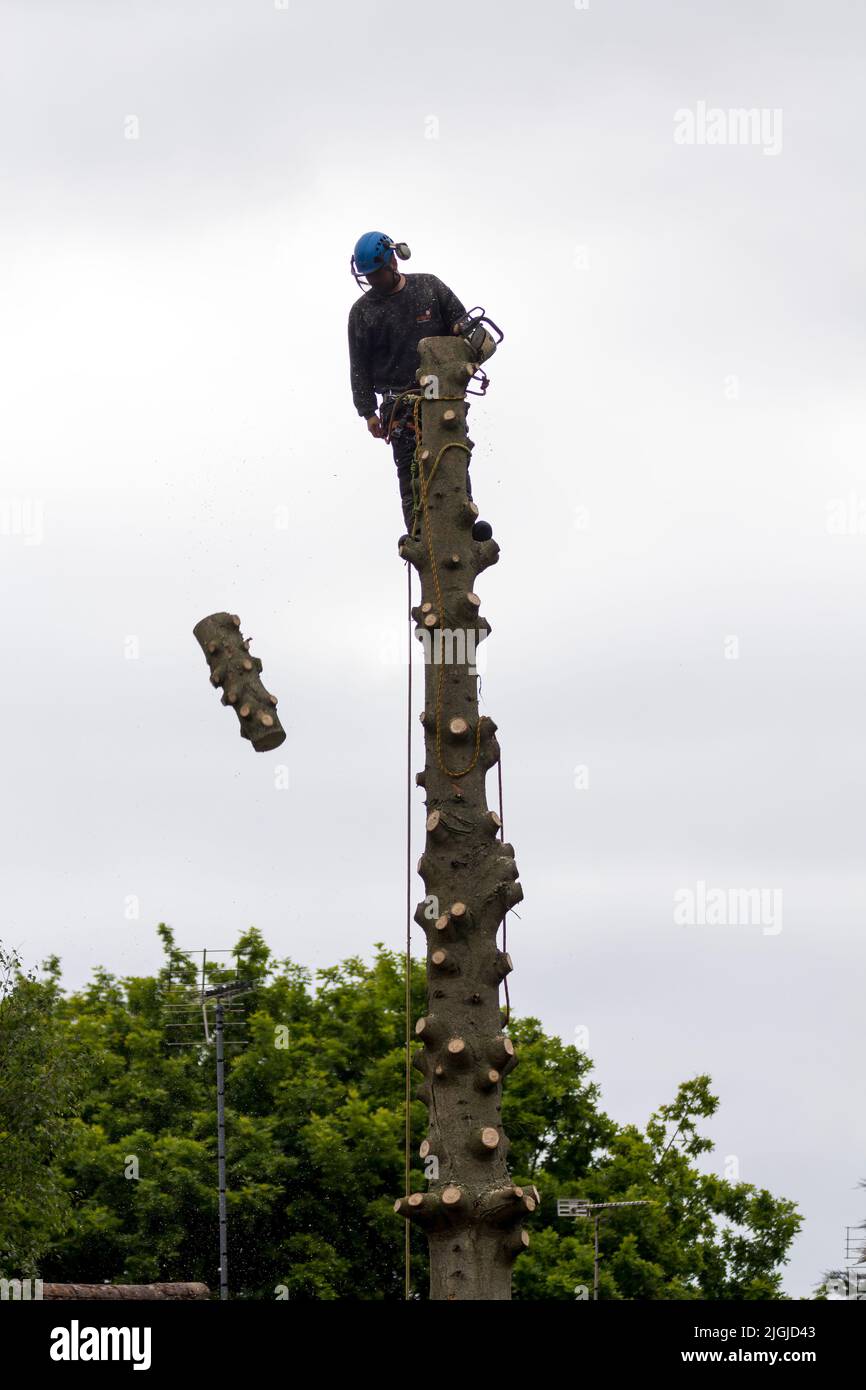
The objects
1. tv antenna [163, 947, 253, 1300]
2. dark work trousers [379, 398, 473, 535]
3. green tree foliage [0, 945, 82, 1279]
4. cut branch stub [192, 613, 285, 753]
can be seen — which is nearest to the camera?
cut branch stub [192, 613, 285, 753]

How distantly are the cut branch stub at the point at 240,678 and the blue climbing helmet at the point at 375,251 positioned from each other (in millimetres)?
2366

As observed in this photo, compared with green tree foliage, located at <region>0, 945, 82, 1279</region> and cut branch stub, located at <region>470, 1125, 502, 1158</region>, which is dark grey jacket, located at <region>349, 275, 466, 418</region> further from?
green tree foliage, located at <region>0, 945, 82, 1279</region>

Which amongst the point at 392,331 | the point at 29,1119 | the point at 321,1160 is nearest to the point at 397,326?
the point at 392,331

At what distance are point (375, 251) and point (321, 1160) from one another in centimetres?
A: 4435

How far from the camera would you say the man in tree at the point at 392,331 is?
40.7 ft

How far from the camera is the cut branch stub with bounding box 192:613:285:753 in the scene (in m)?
11.4

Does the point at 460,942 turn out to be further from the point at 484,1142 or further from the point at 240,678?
the point at 240,678

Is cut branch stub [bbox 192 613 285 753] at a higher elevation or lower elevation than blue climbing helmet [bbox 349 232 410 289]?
lower

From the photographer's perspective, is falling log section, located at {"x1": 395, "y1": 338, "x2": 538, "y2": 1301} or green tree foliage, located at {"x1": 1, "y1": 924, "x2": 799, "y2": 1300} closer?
falling log section, located at {"x1": 395, "y1": 338, "x2": 538, "y2": 1301}

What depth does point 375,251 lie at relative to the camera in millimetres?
12344

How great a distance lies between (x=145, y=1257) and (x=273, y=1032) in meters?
8.16

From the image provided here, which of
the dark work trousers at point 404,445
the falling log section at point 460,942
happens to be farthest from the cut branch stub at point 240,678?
the dark work trousers at point 404,445

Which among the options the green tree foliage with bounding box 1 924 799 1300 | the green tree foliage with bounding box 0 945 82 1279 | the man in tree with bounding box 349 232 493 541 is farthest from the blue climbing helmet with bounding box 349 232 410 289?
the green tree foliage with bounding box 1 924 799 1300
